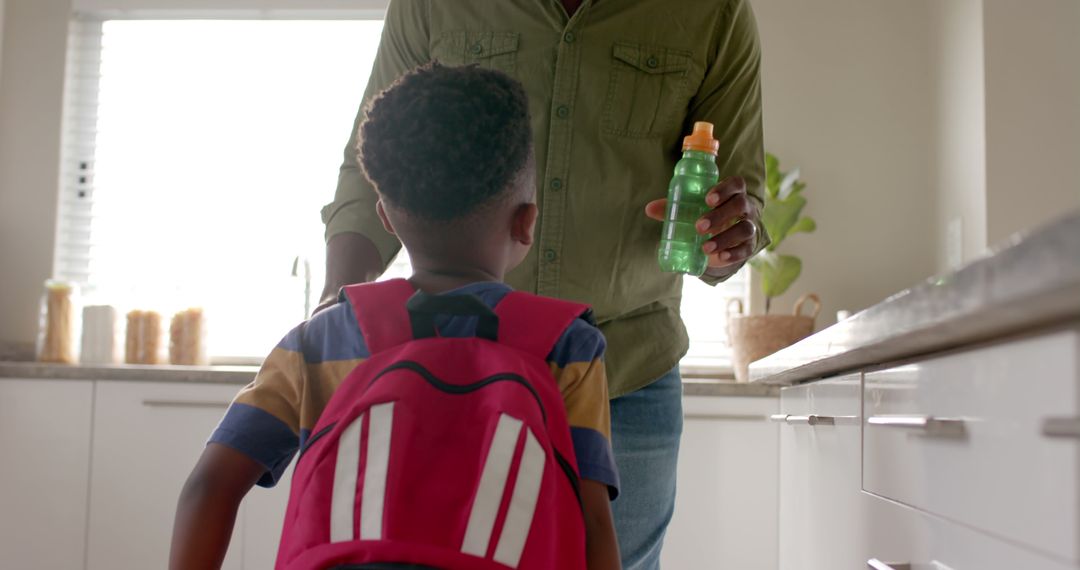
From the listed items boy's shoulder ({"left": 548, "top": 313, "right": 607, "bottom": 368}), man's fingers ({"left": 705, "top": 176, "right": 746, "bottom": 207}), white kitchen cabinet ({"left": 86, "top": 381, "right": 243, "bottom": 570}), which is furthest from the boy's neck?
white kitchen cabinet ({"left": 86, "top": 381, "right": 243, "bottom": 570})

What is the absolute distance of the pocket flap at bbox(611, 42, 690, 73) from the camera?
131 centimetres

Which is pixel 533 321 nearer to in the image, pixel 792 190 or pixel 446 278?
pixel 446 278

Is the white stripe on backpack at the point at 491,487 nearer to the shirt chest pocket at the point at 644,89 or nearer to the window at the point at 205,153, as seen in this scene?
the shirt chest pocket at the point at 644,89

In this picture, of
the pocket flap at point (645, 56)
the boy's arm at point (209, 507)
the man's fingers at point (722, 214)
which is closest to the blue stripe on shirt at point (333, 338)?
the boy's arm at point (209, 507)

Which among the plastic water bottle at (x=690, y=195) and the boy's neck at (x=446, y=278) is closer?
the boy's neck at (x=446, y=278)

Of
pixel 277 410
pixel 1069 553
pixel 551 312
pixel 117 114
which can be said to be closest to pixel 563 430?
pixel 551 312

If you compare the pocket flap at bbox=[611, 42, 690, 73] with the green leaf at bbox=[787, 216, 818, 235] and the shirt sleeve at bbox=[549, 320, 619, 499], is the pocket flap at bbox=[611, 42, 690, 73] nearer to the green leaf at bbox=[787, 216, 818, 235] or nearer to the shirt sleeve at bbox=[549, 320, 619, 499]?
the shirt sleeve at bbox=[549, 320, 619, 499]

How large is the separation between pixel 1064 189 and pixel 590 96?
1.87 m

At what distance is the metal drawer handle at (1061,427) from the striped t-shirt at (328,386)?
0.35 meters

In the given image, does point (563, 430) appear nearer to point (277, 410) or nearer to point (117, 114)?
point (277, 410)

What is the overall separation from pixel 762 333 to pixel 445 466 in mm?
2211

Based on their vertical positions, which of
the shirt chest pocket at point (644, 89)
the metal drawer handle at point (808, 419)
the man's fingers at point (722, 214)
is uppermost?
the shirt chest pocket at point (644, 89)

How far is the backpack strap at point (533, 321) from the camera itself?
84cm

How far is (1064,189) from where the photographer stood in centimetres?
268
